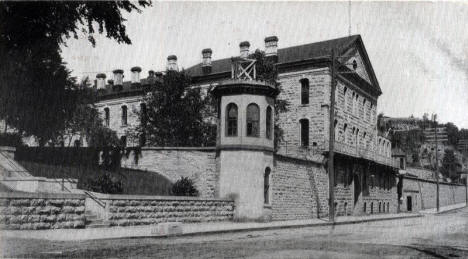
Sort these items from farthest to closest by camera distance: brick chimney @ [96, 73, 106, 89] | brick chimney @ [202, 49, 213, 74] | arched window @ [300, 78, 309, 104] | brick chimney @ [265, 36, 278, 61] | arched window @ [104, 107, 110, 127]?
1. brick chimney @ [96, 73, 106, 89]
2. arched window @ [104, 107, 110, 127]
3. brick chimney @ [202, 49, 213, 74]
4. brick chimney @ [265, 36, 278, 61]
5. arched window @ [300, 78, 309, 104]

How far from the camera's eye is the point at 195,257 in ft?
32.3

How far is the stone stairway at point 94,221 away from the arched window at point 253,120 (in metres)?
8.94

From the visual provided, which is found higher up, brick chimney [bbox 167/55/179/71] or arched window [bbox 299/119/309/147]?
brick chimney [bbox 167/55/179/71]

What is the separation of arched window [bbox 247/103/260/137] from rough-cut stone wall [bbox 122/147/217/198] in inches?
80.9

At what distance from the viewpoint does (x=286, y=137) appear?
41375 mm

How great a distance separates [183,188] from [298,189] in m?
8.08

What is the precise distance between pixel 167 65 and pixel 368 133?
2095 cm

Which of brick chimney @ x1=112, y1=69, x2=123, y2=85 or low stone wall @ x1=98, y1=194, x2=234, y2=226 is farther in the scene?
brick chimney @ x1=112, y1=69, x2=123, y2=85

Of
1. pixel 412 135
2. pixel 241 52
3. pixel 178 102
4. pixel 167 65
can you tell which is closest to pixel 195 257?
pixel 178 102

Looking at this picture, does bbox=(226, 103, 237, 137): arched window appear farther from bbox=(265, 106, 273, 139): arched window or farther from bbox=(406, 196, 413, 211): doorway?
bbox=(406, 196, 413, 211): doorway

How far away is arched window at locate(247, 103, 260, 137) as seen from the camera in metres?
24.2

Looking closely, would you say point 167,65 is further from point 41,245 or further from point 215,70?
point 41,245

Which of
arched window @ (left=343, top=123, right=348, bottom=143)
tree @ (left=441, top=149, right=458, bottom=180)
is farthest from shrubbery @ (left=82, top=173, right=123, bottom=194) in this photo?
tree @ (left=441, top=149, right=458, bottom=180)

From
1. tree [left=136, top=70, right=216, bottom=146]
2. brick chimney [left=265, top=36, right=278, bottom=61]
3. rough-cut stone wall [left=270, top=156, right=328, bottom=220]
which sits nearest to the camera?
rough-cut stone wall [left=270, top=156, right=328, bottom=220]
